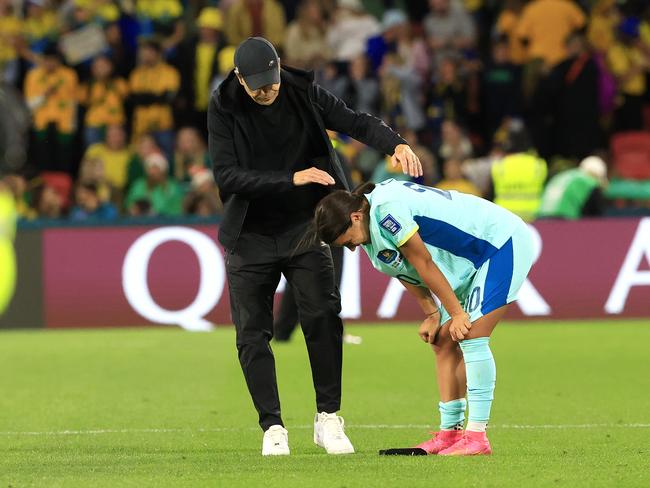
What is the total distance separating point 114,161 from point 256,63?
12.4 m

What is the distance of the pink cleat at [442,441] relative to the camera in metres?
8.17

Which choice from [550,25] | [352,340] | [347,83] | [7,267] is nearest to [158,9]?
[347,83]

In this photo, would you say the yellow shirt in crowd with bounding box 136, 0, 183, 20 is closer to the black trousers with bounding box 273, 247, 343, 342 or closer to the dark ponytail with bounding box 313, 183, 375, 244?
the black trousers with bounding box 273, 247, 343, 342

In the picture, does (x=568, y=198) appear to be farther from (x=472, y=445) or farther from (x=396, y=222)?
(x=396, y=222)

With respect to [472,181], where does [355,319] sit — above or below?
below

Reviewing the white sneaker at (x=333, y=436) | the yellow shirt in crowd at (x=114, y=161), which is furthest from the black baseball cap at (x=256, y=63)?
the yellow shirt in crowd at (x=114, y=161)

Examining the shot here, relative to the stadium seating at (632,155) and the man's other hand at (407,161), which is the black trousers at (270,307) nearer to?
the man's other hand at (407,161)

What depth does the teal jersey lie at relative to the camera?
762 centimetres

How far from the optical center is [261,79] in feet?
26.4

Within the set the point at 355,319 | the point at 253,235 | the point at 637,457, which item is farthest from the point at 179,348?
the point at 637,457

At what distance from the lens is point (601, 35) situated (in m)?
21.3

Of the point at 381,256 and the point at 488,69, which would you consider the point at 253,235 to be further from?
the point at 488,69

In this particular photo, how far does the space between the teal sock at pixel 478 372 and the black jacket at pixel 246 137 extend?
1202 millimetres

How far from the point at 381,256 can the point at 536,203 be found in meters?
9.95
